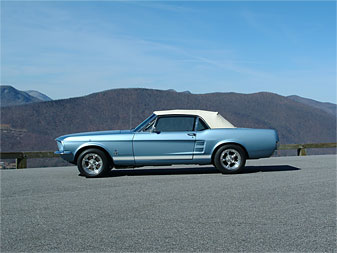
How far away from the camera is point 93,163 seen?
10062 millimetres

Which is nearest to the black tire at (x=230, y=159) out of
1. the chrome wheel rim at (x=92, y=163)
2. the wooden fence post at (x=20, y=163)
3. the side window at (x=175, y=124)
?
the side window at (x=175, y=124)

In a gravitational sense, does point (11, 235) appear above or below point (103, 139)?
below

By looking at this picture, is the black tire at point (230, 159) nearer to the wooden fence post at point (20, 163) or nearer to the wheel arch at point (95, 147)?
the wheel arch at point (95, 147)

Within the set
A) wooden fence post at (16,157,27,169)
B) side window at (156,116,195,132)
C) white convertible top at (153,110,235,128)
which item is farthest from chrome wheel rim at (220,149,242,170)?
wooden fence post at (16,157,27,169)

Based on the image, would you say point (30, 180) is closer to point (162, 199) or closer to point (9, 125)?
point (162, 199)

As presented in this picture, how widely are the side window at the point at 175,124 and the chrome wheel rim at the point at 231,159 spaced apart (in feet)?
3.42

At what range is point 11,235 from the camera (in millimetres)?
4969

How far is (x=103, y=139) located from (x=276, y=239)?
6176mm

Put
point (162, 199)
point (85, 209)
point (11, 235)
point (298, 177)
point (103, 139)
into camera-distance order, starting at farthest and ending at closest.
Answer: point (103, 139) → point (298, 177) → point (162, 199) → point (85, 209) → point (11, 235)

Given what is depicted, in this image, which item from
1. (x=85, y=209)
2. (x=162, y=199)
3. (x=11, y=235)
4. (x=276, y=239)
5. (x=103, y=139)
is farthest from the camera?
(x=103, y=139)

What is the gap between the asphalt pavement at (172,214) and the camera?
450cm

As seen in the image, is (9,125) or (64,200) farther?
(9,125)

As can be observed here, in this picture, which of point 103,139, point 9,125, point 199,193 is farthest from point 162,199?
point 9,125

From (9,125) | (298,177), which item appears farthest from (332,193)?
(9,125)
